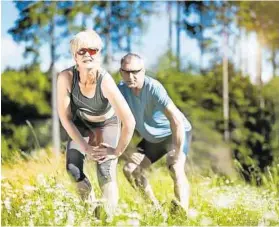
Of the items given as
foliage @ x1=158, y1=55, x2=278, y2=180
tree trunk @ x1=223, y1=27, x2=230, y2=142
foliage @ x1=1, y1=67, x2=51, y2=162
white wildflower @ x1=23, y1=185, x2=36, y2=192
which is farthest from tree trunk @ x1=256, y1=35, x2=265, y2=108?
white wildflower @ x1=23, y1=185, x2=36, y2=192

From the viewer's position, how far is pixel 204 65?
11.6 feet

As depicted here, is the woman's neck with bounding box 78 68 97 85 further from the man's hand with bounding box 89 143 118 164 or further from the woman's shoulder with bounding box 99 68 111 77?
the man's hand with bounding box 89 143 118 164

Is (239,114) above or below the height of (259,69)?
below

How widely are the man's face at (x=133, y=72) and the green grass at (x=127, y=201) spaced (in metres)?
0.44

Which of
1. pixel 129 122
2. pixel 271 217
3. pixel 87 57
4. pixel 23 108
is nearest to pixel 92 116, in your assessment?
pixel 129 122

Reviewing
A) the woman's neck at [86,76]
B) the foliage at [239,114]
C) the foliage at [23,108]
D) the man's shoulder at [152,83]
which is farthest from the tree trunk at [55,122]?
the foliage at [239,114]

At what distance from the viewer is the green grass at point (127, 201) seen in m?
3.36

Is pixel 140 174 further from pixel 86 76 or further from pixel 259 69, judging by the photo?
pixel 259 69

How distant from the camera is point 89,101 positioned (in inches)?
Result: 130

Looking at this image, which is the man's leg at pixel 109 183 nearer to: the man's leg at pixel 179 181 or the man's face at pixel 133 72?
the man's leg at pixel 179 181

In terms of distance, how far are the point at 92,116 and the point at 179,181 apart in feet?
1.90

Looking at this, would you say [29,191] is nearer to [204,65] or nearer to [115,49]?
[115,49]

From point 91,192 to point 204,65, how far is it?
0.93 m

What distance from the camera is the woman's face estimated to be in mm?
3287
